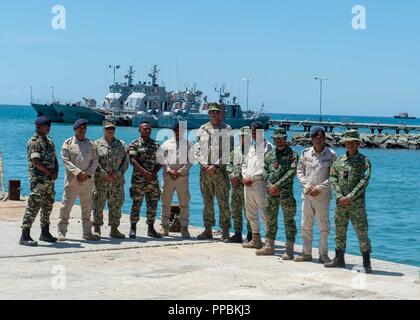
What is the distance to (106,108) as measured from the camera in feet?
344

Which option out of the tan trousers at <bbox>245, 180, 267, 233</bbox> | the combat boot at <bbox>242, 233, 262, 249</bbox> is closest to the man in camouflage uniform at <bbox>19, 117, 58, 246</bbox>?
the tan trousers at <bbox>245, 180, 267, 233</bbox>

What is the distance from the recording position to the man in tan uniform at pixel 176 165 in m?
10.8

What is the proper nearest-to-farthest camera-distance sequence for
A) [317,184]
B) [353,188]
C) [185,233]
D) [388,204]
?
[353,188] < [317,184] < [185,233] < [388,204]

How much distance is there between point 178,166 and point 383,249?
8411 mm

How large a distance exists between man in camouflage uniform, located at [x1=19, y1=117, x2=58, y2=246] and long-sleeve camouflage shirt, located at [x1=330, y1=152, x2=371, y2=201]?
3.75 metres

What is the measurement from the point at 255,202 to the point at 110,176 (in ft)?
6.90

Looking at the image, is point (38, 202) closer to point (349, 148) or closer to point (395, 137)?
point (349, 148)

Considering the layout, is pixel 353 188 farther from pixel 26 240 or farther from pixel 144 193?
pixel 26 240

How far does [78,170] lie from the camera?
10117 mm

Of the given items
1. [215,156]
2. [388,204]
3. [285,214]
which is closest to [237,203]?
[215,156]

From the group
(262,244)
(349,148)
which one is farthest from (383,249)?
(349,148)

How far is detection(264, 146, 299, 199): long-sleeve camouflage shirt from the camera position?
9461mm

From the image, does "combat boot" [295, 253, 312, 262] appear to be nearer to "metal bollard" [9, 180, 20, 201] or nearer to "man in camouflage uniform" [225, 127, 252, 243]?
"man in camouflage uniform" [225, 127, 252, 243]

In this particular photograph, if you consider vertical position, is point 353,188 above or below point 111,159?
below
